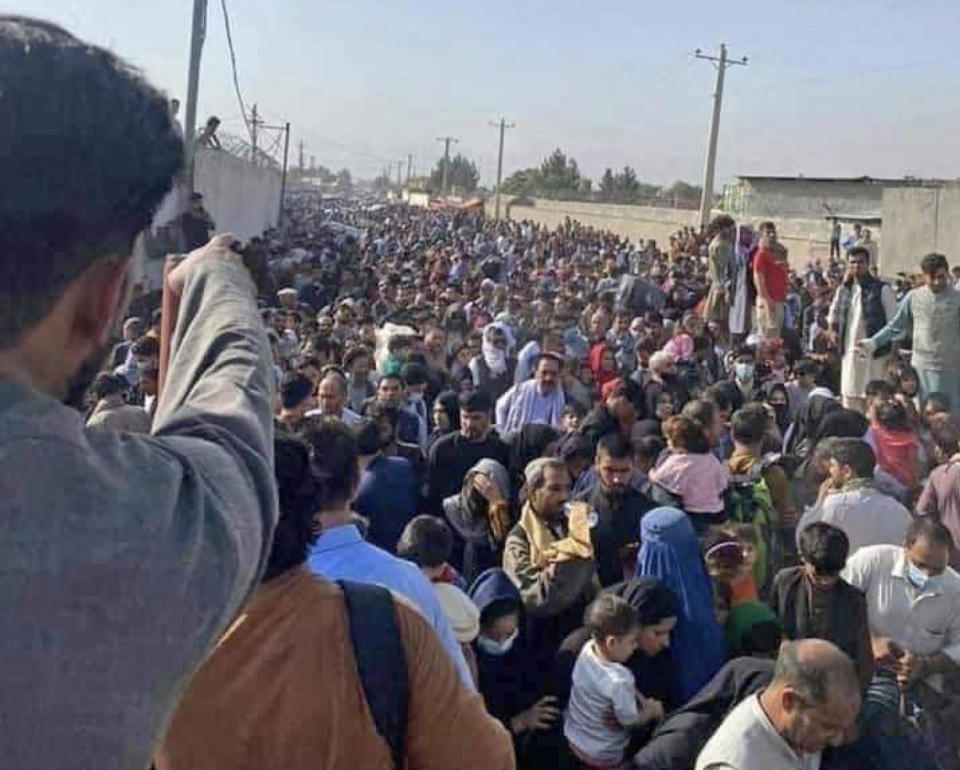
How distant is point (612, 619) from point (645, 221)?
37.3 meters

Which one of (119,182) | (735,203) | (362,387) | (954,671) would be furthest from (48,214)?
(735,203)

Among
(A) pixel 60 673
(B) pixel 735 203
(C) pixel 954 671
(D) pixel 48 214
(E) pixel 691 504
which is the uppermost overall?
(B) pixel 735 203

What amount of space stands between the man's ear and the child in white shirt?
293 cm

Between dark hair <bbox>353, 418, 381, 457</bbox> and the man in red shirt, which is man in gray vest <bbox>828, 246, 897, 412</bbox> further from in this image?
dark hair <bbox>353, 418, 381, 457</bbox>

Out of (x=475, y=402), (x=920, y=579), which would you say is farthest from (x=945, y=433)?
(x=475, y=402)

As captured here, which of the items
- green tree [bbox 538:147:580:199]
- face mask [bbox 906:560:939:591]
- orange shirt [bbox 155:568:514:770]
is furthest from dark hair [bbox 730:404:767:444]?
green tree [bbox 538:147:580:199]

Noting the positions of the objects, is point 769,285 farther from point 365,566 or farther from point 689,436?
point 365,566

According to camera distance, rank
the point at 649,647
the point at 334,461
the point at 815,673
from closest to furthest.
→ 1. the point at 334,461
2. the point at 815,673
3. the point at 649,647

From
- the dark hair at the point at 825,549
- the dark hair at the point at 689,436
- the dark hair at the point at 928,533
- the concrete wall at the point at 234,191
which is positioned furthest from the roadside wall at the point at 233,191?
the dark hair at the point at 928,533

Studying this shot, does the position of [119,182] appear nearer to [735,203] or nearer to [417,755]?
[417,755]

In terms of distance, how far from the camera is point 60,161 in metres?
0.79

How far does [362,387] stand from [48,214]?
6832mm

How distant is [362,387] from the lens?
7.59 metres

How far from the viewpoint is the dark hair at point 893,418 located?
19.4ft
